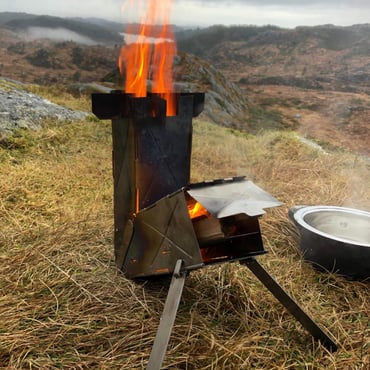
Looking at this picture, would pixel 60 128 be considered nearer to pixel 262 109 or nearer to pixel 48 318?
pixel 48 318

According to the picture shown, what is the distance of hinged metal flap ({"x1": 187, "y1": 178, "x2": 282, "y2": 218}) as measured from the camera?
5.91 ft

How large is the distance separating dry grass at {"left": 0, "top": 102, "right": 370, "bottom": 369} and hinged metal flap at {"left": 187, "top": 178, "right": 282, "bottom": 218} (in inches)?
33.0

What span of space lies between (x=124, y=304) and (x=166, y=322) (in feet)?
2.39

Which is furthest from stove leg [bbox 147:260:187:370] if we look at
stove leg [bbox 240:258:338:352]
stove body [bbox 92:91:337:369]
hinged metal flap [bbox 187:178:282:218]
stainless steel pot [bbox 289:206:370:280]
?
stainless steel pot [bbox 289:206:370:280]

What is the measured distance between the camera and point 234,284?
2.73 meters

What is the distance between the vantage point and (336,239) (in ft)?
9.79

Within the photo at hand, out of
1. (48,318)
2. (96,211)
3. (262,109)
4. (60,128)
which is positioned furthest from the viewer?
(262,109)

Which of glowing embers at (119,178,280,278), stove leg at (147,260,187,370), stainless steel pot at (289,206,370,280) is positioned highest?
glowing embers at (119,178,280,278)

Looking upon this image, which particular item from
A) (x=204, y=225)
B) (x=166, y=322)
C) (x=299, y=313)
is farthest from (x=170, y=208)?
(x=299, y=313)

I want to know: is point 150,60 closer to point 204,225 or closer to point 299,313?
point 204,225

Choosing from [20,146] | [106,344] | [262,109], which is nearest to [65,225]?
[106,344]

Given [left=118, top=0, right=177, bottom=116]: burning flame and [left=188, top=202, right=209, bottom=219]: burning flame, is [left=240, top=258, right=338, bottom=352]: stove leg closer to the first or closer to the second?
[left=188, top=202, right=209, bottom=219]: burning flame

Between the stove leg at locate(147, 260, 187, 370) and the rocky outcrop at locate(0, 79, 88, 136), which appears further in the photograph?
the rocky outcrop at locate(0, 79, 88, 136)

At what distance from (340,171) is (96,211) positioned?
4.09 m
